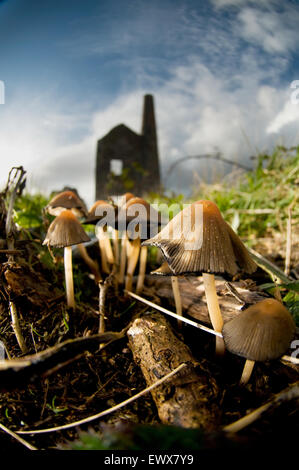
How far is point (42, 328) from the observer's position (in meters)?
2.05

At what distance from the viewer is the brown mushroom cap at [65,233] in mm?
2023

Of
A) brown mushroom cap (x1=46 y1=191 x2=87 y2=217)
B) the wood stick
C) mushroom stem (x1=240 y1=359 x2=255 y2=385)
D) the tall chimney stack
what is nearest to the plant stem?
the wood stick

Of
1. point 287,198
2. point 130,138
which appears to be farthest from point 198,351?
point 130,138

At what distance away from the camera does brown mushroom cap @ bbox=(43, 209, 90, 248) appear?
202 cm

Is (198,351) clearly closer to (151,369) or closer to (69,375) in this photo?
Result: (151,369)

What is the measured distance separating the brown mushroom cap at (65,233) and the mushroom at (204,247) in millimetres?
626

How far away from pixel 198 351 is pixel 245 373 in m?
0.47

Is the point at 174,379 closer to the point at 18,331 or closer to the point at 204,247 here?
the point at 204,247

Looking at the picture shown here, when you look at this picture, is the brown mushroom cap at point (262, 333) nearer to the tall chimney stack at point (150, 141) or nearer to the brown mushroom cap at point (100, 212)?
the brown mushroom cap at point (100, 212)

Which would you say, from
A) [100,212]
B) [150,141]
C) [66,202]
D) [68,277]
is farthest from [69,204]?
[150,141]

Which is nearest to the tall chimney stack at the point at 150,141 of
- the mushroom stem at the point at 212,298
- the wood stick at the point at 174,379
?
the wood stick at the point at 174,379

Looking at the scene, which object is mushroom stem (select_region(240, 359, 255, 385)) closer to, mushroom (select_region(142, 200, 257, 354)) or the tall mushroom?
mushroom (select_region(142, 200, 257, 354))

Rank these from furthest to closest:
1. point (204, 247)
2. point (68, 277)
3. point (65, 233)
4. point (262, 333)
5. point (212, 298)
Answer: point (68, 277), point (65, 233), point (212, 298), point (204, 247), point (262, 333)

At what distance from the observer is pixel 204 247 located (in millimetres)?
1457
